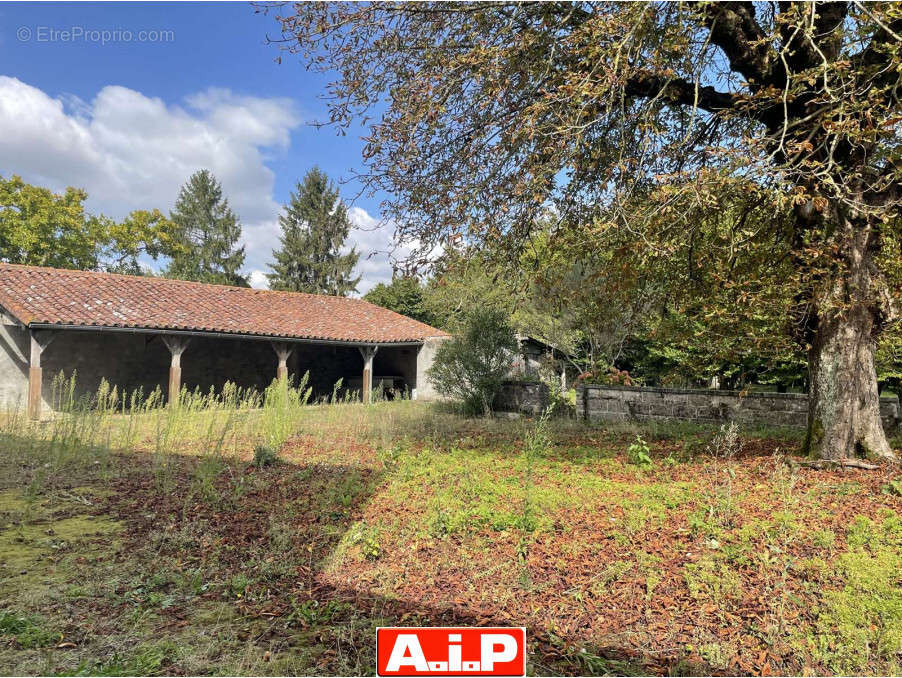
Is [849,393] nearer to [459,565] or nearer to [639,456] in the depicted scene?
[639,456]

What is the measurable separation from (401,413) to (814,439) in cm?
935

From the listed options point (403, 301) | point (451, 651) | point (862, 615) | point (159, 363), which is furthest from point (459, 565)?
point (403, 301)

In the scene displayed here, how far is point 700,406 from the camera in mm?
10938

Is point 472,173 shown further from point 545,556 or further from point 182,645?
point 182,645

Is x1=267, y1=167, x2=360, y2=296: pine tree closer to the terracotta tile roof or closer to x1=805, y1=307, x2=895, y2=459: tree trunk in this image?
the terracotta tile roof

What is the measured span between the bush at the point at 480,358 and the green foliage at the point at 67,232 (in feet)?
92.6

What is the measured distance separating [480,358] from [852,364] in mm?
8587

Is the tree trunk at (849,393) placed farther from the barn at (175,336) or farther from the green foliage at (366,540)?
the barn at (175,336)

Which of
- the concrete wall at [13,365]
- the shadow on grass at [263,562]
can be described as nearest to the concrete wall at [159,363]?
the concrete wall at [13,365]

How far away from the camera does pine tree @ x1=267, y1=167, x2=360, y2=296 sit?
34.5 meters

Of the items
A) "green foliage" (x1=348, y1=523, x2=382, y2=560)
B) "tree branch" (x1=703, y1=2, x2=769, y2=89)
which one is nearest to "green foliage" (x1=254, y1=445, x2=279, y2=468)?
"green foliage" (x1=348, y1=523, x2=382, y2=560)

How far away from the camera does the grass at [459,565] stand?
2.82m

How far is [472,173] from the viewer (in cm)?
634

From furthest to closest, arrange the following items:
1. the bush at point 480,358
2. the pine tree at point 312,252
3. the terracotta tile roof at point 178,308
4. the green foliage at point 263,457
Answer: the pine tree at point 312,252
the bush at point 480,358
the terracotta tile roof at point 178,308
the green foliage at point 263,457
